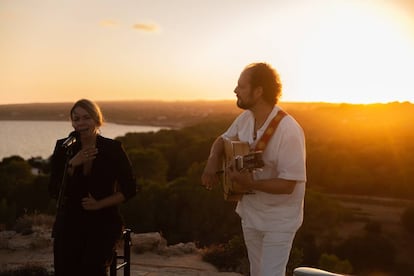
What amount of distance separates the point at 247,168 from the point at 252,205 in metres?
0.29

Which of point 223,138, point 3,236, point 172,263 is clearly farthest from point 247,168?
point 3,236

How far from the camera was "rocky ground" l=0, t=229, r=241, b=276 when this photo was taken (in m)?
7.06

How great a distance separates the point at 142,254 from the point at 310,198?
14805mm

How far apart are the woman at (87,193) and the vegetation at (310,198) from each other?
475 cm

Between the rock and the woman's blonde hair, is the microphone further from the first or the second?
the rock

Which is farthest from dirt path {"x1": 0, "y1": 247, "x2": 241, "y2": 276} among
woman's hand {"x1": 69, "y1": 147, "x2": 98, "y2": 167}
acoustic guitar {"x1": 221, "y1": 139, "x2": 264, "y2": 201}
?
acoustic guitar {"x1": 221, "y1": 139, "x2": 264, "y2": 201}

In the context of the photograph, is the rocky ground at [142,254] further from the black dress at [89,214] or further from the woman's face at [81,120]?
the woman's face at [81,120]

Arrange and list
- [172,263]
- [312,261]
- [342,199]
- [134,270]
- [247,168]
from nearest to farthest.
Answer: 1. [247,168]
2. [134,270]
3. [172,263]
4. [312,261]
5. [342,199]

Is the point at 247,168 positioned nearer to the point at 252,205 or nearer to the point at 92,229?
the point at 252,205

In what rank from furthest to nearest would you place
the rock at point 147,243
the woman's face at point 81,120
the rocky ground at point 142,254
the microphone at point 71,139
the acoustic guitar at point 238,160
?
the rock at point 147,243 < the rocky ground at point 142,254 < the woman's face at point 81,120 < the microphone at point 71,139 < the acoustic guitar at point 238,160

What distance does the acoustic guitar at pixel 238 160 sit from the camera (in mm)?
2721

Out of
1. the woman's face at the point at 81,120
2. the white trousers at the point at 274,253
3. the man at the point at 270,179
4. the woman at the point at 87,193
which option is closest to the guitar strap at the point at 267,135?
the man at the point at 270,179

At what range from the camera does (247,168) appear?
274 cm

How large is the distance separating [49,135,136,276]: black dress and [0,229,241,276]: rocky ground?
3.58m
